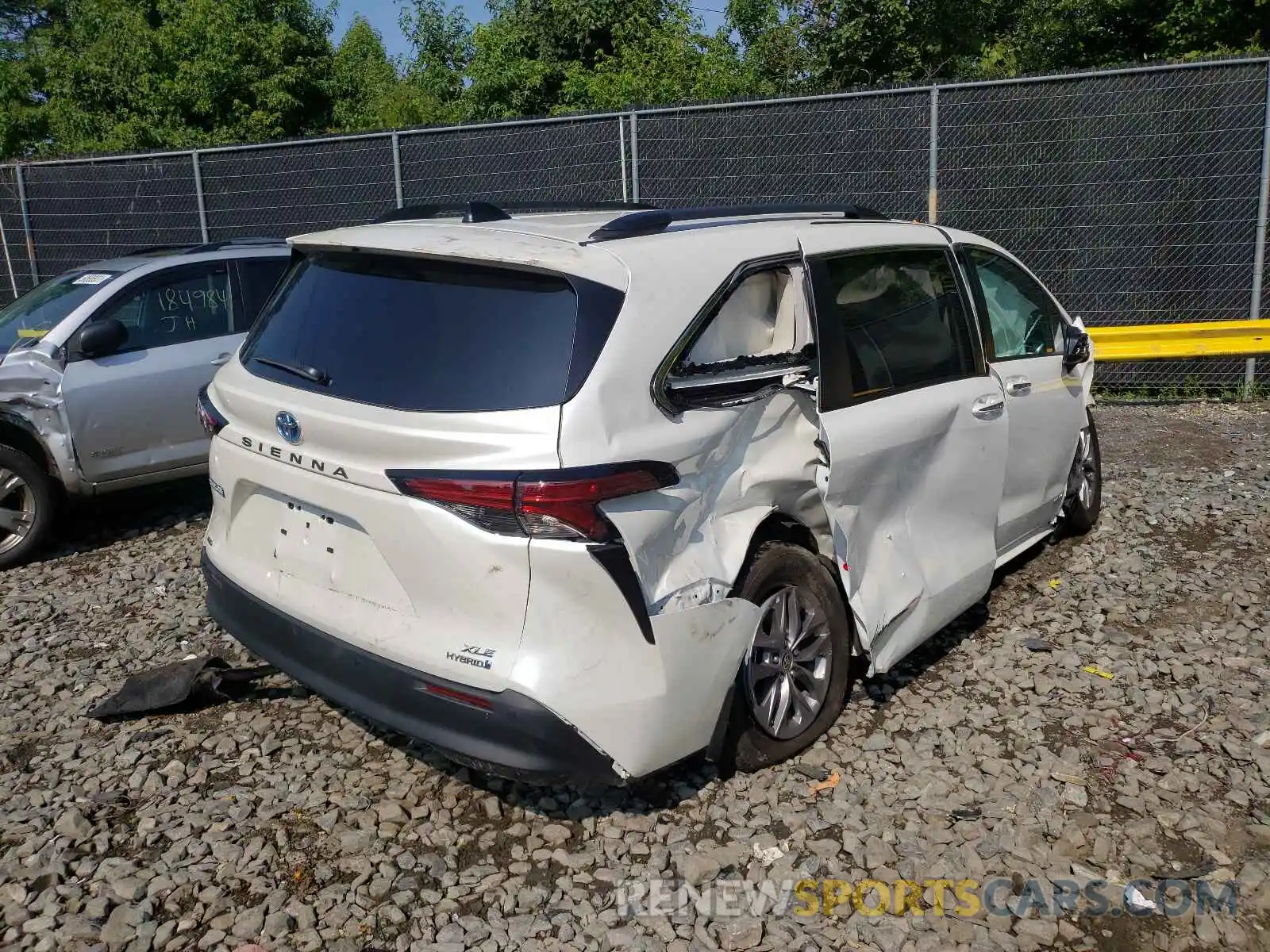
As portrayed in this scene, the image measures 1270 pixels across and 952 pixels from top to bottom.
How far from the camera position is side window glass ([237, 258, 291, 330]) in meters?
7.07

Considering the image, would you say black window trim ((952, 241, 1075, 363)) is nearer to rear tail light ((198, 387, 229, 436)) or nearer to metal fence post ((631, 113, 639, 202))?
rear tail light ((198, 387, 229, 436))

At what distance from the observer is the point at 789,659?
12.3ft

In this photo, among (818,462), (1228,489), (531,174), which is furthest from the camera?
(531,174)

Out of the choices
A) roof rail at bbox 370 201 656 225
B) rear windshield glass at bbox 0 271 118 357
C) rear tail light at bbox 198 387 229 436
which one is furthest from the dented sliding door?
rear windshield glass at bbox 0 271 118 357

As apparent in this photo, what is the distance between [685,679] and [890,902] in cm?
86

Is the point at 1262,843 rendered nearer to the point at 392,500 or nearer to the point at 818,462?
the point at 818,462

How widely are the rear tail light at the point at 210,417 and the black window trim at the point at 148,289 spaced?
2.90m

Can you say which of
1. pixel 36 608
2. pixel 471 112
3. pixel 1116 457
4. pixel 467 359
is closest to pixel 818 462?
pixel 467 359

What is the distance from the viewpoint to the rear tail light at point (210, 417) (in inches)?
149

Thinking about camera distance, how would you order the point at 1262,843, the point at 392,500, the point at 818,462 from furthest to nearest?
the point at 818,462 → the point at 1262,843 → the point at 392,500

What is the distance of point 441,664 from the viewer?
3.06 meters

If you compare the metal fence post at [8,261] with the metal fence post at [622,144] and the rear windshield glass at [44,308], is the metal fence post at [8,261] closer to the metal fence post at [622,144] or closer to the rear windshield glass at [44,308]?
the rear windshield glass at [44,308]

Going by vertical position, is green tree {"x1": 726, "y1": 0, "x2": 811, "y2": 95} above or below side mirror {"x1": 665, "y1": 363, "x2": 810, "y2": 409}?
above

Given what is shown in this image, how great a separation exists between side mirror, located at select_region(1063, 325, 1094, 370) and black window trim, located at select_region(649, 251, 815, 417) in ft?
7.48
